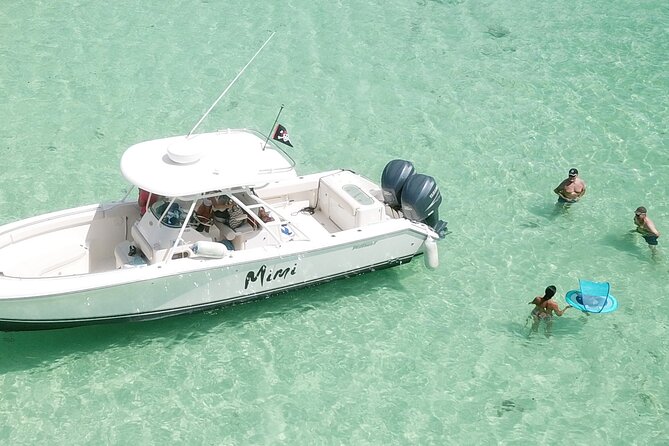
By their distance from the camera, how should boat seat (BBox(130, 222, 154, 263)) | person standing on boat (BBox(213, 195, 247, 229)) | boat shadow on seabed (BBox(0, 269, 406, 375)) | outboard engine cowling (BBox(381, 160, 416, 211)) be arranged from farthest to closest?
1. outboard engine cowling (BBox(381, 160, 416, 211))
2. person standing on boat (BBox(213, 195, 247, 229))
3. boat seat (BBox(130, 222, 154, 263))
4. boat shadow on seabed (BBox(0, 269, 406, 375))

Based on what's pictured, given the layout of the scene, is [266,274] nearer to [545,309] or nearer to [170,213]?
[170,213]

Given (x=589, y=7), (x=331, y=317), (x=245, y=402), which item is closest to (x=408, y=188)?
(x=331, y=317)

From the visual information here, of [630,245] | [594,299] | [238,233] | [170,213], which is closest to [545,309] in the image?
[594,299]

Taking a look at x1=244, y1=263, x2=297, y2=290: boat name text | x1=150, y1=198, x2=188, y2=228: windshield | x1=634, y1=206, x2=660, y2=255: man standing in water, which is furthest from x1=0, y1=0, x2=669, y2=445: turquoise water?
x1=150, y1=198, x2=188, y2=228: windshield

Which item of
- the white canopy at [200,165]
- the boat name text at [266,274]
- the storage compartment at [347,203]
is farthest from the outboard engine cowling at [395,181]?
the boat name text at [266,274]

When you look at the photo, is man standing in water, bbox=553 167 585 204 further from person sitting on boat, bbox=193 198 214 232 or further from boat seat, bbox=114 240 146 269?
boat seat, bbox=114 240 146 269

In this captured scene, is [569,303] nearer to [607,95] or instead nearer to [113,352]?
[113,352]

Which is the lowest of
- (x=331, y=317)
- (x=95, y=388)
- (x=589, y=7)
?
(x=95, y=388)

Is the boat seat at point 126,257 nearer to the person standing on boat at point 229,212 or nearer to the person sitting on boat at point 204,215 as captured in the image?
the person sitting on boat at point 204,215
